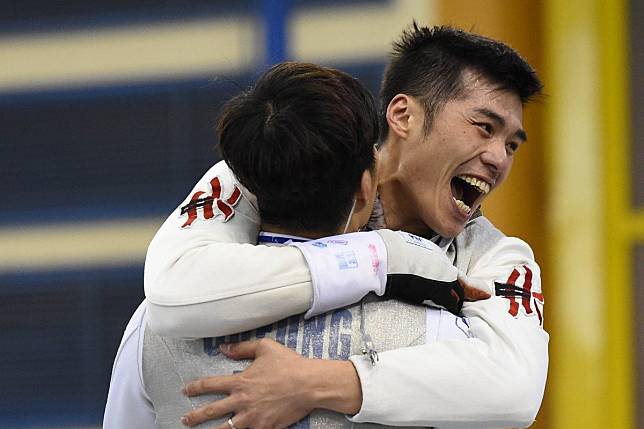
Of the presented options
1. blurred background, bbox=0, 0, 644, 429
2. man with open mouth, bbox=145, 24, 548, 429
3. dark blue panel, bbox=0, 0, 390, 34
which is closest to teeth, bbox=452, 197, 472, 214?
man with open mouth, bbox=145, 24, 548, 429

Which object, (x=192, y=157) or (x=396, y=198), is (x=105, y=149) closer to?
(x=192, y=157)

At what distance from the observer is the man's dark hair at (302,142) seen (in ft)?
4.82

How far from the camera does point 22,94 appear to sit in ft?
13.6

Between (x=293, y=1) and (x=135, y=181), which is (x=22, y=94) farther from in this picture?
(x=293, y=1)

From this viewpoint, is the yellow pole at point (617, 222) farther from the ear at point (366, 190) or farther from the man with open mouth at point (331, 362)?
the ear at point (366, 190)

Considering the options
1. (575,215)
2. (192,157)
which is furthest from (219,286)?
(192,157)

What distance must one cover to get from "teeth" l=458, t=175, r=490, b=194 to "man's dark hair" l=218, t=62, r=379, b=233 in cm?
50

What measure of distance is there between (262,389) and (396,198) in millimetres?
660

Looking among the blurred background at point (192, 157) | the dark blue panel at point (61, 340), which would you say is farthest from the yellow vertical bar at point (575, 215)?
the dark blue panel at point (61, 340)

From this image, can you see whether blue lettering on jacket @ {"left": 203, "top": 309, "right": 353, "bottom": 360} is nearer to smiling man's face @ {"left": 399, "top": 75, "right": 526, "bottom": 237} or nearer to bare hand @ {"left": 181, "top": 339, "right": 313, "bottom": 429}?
→ bare hand @ {"left": 181, "top": 339, "right": 313, "bottom": 429}

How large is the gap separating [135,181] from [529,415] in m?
2.71

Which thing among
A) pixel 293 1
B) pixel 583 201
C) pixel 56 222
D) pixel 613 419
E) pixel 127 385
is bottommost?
pixel 613 419

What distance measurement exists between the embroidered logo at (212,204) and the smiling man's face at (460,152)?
1.39ft

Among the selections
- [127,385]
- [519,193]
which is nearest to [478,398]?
[127,385]
